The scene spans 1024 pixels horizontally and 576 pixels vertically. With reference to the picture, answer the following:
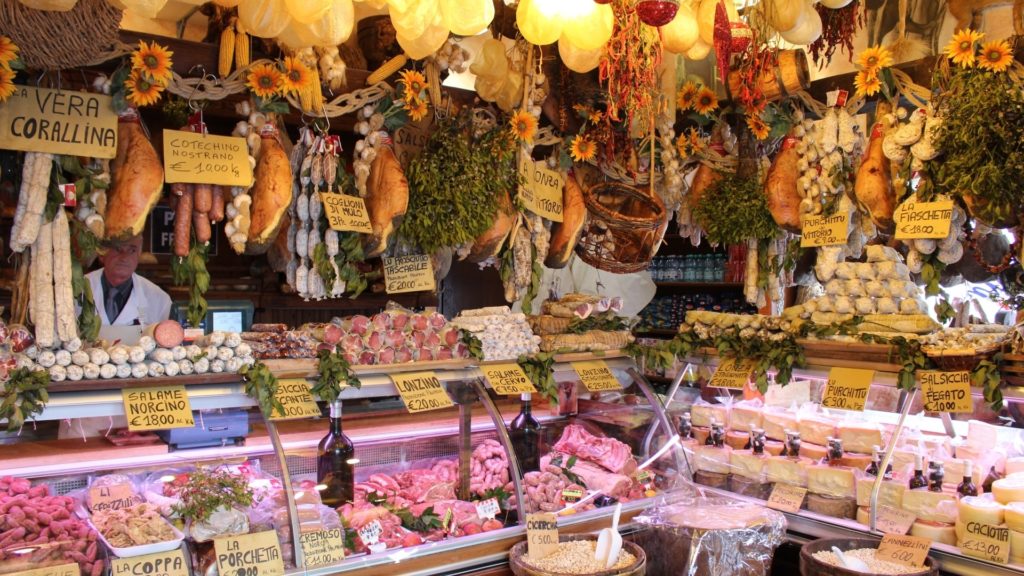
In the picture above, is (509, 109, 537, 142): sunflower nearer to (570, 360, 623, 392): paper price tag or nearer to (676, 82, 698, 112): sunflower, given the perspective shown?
(676, 82, 698, 112): sunflower

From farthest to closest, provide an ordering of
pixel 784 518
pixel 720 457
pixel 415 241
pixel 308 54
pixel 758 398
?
pixel 758 398 → pixel 720 457 → pixel 415 241 → pixel 784 518 → pixel 308 54

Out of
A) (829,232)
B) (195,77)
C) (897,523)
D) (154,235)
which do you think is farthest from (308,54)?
(154,235)

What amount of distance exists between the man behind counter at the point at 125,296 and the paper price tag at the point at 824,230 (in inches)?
157

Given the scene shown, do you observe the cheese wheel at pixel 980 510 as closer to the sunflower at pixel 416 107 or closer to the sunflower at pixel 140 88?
the sunflower at pixel 416 107

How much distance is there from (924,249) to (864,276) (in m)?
0.46

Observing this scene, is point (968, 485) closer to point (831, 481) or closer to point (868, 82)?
point (831, 481)

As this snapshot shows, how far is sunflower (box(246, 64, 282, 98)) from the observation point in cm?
334

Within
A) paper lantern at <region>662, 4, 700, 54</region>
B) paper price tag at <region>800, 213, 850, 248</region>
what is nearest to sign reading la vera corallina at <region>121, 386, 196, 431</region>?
paper lantern at <region>662, 4, 700, 54</region>

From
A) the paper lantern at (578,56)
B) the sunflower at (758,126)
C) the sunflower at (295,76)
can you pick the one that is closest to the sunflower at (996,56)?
the sunflower at (758,126)

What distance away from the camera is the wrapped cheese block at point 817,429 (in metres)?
4.15

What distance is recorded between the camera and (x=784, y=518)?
3707 mm

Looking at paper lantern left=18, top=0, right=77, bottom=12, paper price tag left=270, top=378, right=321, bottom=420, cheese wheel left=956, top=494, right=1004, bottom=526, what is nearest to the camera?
paper lantern left=18, top=0, right=77, bottom=12

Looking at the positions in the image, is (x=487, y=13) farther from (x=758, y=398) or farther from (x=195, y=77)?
(x=758, y=398)

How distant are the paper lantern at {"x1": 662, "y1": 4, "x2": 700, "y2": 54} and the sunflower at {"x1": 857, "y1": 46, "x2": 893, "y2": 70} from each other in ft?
2.75
